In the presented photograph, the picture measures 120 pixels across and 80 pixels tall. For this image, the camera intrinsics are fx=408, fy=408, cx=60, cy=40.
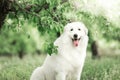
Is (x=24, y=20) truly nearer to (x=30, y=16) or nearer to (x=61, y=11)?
(x=30, y=16)

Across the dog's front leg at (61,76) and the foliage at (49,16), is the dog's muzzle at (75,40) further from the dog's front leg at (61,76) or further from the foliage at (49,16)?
the dog's front leg at (61,76)

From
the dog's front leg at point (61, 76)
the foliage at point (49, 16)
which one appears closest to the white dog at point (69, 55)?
the dog's front leg at point (61, 76)

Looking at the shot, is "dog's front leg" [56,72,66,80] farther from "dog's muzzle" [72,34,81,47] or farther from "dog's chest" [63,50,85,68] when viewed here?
"dog's muzzle" [72,34,81,47]

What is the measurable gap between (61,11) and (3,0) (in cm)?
167

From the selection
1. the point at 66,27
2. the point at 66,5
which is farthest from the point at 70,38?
the point at 66,5

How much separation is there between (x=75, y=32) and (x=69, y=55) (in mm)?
719

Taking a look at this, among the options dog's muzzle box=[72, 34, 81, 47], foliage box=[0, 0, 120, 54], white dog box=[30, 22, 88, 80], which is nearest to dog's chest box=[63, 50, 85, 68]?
white dog box=[30, 22, 88, 80]

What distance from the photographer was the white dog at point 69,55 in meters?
9.93

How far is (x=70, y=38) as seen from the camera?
1002 centimetres

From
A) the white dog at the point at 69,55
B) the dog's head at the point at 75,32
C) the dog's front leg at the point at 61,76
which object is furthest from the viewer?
the dog's front leg at the point at 61,76

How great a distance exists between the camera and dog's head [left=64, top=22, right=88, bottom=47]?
9.79 m

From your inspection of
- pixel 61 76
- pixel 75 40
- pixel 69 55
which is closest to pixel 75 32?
pixel 75 40

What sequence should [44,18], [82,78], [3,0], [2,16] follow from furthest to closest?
[82,78] → [2,16] → [3,0] → [44,18]

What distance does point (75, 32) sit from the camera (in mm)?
9758
